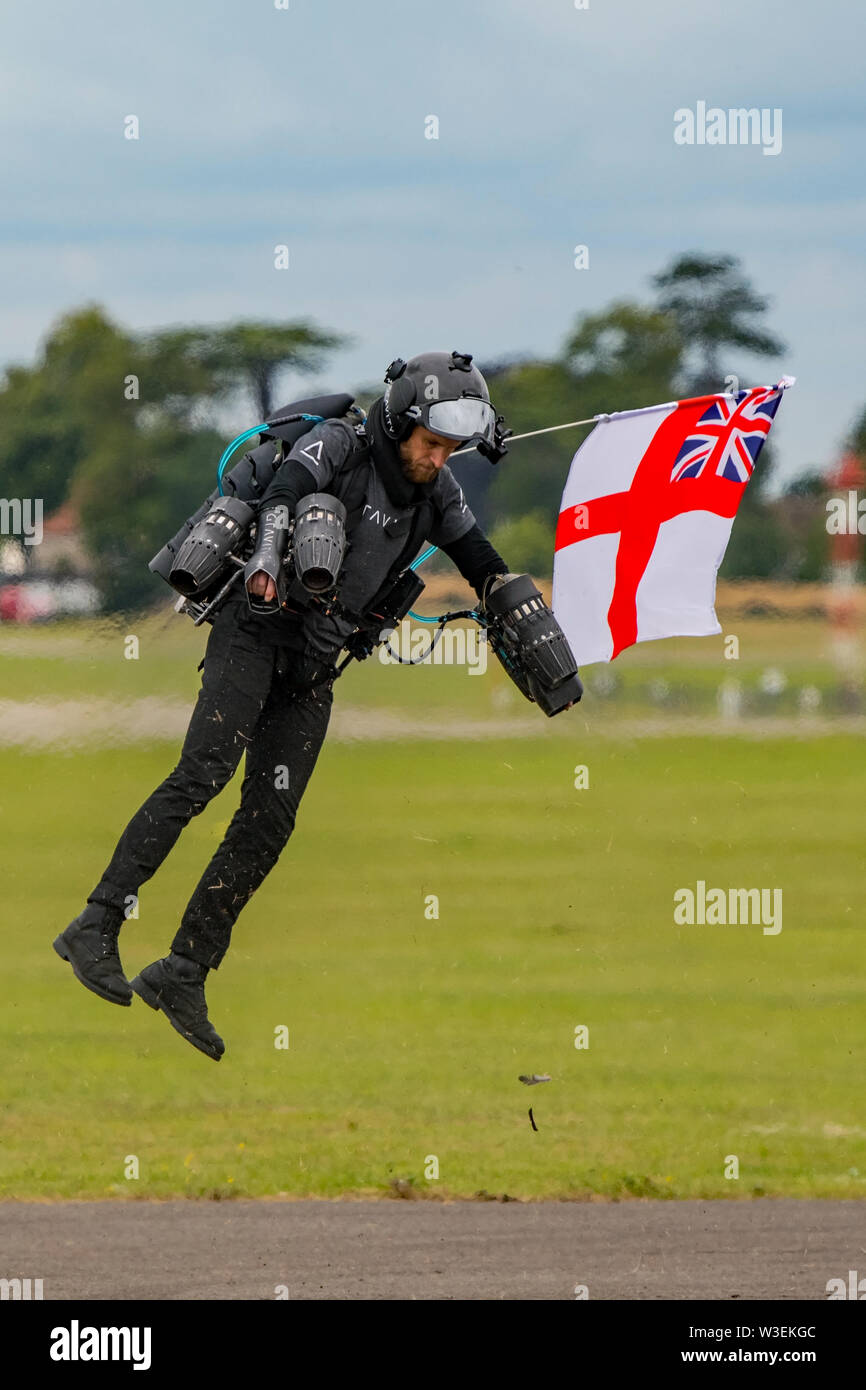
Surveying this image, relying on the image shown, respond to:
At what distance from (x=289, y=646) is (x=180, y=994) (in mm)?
1366

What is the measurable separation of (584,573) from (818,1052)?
7.88 metres

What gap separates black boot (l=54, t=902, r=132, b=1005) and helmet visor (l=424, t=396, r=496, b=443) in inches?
83.4

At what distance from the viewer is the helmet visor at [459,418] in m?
8.21

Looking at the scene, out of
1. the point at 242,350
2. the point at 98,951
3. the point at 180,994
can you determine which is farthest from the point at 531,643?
the point at 242,350

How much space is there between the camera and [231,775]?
862 cm

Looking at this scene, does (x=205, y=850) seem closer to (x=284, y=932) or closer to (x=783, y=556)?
(x=284, y=932)

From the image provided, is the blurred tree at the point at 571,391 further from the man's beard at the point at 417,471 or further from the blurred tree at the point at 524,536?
the man's beard at the point at 417,471

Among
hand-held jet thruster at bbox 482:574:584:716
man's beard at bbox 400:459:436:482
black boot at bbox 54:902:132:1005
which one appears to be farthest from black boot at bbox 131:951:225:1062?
man's beard at bbox 400:459:436:482

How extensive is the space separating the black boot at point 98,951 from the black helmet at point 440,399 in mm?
2058

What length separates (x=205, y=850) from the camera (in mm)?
20062

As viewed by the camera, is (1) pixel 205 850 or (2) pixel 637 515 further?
A: (1) pixel 205 850

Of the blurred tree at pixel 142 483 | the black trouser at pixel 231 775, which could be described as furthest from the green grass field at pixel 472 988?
the black trouser at pixel 231 775

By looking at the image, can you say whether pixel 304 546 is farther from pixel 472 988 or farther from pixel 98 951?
pixel 472 988

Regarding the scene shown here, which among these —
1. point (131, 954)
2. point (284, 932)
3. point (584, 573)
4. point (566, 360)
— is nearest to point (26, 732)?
point (131, 954)
